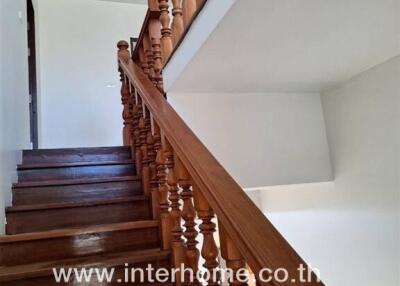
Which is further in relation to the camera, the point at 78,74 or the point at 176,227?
the point at 78,74

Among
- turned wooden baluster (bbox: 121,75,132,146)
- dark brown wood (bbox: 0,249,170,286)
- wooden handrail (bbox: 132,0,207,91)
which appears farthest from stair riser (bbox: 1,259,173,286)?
turned wooden baluster (bbox: 121,75,132,146)

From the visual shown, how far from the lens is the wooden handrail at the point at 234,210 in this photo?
871 mm

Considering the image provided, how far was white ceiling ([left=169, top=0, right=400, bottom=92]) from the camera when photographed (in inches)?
54.7

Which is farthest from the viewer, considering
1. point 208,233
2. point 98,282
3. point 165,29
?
point 165,29

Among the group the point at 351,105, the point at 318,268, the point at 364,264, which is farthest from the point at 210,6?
the point at 318,268

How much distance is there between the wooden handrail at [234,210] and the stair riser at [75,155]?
136 cm

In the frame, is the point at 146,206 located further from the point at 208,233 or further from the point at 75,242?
the point at 208,233

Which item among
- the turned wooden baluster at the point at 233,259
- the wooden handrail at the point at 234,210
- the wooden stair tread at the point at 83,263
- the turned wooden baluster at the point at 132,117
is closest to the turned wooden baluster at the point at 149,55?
the turned wooden baluster at the point at 132,117

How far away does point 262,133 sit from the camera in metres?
2.38

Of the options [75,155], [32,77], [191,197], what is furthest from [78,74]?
[191,197]

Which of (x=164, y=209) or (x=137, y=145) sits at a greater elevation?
(x=137, y=145)

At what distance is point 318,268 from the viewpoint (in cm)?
263

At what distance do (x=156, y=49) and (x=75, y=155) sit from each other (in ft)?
3.30

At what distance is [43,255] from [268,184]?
1.35 meters
